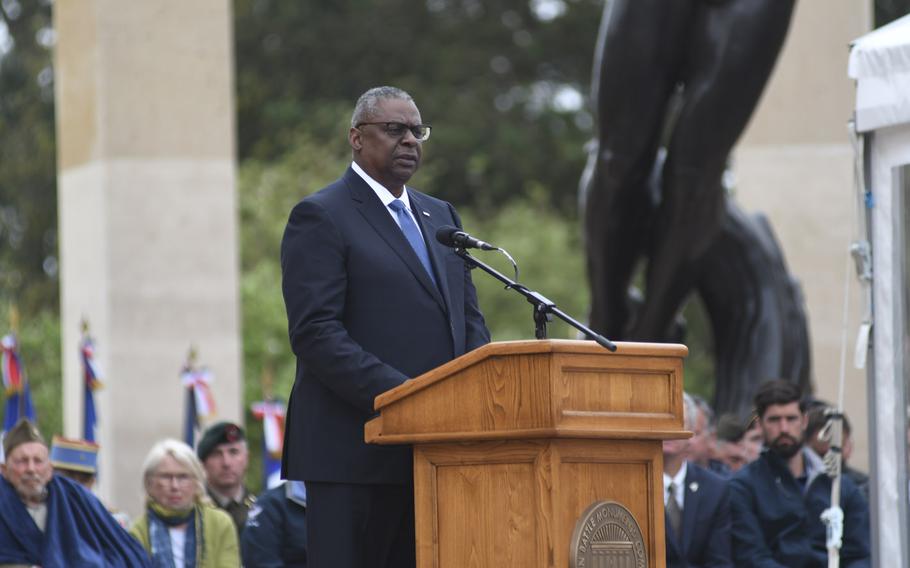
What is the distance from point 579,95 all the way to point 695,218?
2290 centimetres

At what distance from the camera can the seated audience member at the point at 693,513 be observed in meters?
7.45

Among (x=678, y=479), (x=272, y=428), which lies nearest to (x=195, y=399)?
(x=272, y=428)

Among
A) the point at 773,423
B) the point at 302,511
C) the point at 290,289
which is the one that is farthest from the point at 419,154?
the point at 773,423

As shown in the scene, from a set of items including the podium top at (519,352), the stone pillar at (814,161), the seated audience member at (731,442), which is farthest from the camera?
the stone pillar at (814,161)

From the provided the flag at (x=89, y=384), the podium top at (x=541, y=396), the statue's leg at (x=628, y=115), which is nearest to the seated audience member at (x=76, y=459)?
the flag at (x=89, y=384)

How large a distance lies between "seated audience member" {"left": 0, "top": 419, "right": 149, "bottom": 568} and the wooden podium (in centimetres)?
315

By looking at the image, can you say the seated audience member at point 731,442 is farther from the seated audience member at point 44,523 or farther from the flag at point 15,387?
the flag at point 15,387

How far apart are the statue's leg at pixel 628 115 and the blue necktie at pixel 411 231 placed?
4226 millimetres

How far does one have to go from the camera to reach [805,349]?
34.1 ft

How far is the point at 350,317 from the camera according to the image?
203 inches

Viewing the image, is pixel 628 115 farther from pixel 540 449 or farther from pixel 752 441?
pixel 540 449

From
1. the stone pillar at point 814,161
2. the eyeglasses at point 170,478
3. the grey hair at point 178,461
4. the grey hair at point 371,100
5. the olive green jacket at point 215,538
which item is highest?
the stone pillar at point 814,161

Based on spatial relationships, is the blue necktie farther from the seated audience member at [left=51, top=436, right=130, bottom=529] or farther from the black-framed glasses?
the seated audience member at [left=51, top=436, right=130, bottom=529]

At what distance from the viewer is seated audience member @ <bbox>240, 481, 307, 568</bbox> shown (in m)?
7.65
